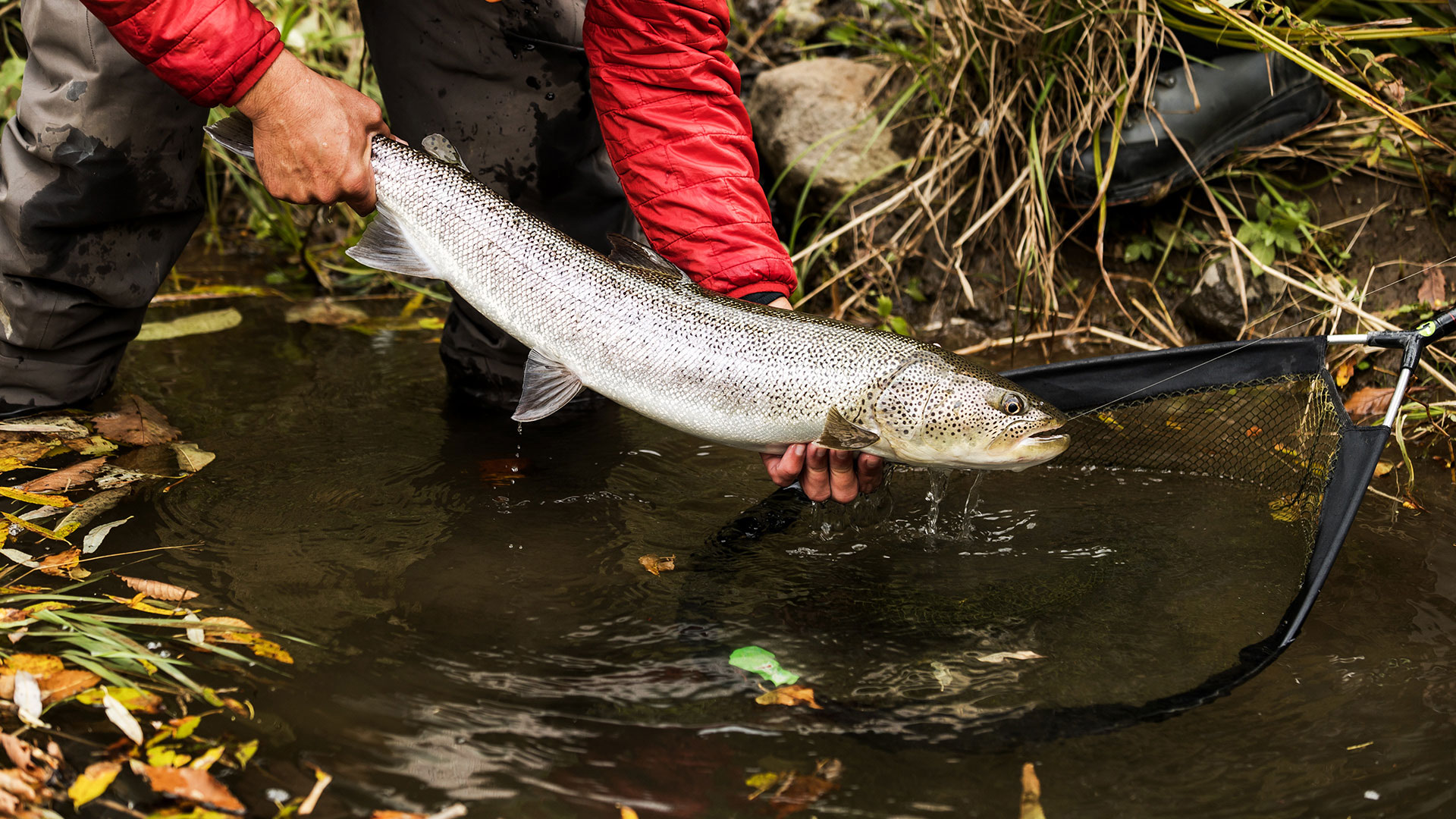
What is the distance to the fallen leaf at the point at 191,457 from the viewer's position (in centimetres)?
341

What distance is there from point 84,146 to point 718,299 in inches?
80.1

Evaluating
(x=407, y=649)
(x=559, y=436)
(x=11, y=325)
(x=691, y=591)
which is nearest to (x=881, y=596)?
(x=691, y=591)

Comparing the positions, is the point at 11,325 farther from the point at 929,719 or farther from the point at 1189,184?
the point at 1189,184

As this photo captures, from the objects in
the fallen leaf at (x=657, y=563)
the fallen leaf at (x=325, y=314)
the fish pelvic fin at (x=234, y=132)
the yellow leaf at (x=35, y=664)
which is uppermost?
the fish pelvic fin at (x=234, y=132)

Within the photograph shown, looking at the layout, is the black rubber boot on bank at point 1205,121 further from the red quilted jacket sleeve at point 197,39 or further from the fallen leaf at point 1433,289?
the red quilted jacket sleeve at point 197,39

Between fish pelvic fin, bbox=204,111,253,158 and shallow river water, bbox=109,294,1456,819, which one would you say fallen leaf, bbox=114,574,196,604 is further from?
fish pelvic fin, bbox=204,111,253,158

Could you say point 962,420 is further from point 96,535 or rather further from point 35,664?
point 96,535

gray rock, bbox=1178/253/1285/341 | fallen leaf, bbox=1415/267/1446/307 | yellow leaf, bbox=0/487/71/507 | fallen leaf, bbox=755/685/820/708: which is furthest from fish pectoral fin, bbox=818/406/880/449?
fallen leaf, bbox=1415/267/1446/307

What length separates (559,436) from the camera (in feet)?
12.9

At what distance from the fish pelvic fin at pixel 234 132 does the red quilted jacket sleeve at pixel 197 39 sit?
3.9 inches

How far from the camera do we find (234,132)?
286 cm

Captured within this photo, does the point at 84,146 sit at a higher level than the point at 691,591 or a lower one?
higher

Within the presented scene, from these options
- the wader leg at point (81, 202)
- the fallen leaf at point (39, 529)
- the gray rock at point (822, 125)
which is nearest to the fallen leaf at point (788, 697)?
the fallen leaf at point (39, 529)

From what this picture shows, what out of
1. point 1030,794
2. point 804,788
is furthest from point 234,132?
point 1030,794
